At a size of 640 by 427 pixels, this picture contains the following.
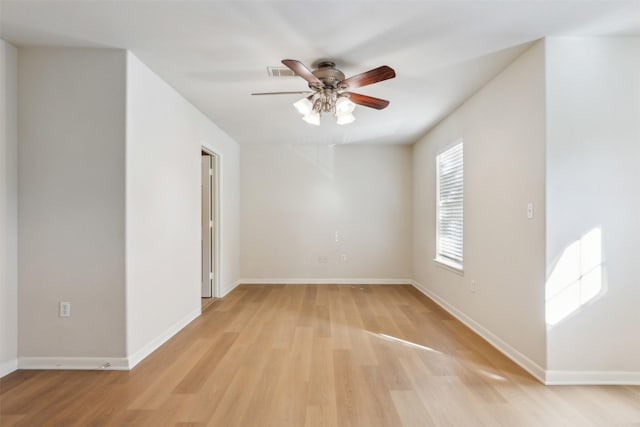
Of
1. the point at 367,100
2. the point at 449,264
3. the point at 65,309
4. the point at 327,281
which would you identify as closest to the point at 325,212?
the point at 327,281

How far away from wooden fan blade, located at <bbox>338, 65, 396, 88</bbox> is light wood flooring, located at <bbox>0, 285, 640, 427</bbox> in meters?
2.21

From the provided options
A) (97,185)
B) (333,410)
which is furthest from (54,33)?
(333,410)

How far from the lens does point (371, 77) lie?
8.44 ft

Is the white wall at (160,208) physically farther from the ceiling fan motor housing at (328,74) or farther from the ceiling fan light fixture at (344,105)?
the ceiling fan light fixture at (344,105)

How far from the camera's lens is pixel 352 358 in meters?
2.86

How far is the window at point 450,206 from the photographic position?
13.6 feet

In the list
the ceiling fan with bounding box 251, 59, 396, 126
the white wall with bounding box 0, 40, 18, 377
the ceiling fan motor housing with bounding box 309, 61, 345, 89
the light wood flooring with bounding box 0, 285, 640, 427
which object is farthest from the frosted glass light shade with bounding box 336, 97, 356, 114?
the white wall with bounding box 0, 40, 18, 377

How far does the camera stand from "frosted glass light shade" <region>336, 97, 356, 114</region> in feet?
9.62

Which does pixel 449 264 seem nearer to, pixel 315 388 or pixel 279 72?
pixel 315 388

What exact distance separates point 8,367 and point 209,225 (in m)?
2.68

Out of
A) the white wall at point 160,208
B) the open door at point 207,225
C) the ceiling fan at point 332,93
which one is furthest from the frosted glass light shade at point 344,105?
the open door at point 207,225

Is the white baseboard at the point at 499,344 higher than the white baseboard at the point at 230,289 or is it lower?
higher

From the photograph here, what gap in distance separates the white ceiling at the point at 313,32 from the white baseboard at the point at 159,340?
2.39 m

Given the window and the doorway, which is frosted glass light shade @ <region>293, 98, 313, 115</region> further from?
the doorway
